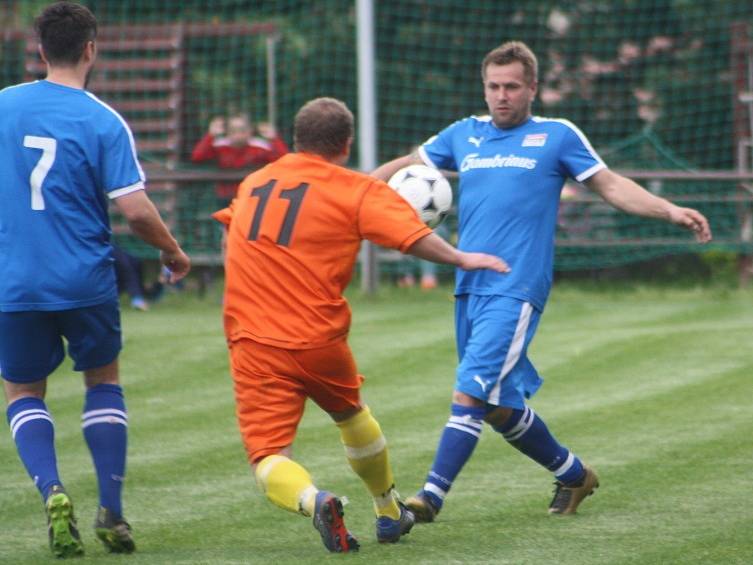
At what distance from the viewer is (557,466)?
6.45 meters

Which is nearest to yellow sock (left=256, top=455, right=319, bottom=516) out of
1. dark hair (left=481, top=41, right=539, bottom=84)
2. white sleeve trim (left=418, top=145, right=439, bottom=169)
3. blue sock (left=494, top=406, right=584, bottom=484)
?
blue sock (left=494, top=406, right=584, bottom=484)

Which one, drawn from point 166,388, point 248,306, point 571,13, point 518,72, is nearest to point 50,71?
point 248,306

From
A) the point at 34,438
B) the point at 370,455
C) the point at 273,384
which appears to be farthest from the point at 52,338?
the point at 370,455

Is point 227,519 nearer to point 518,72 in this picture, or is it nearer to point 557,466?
point 557,466

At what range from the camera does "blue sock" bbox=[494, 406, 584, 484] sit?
6371 mm

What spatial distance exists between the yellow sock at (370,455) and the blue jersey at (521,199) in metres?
0.87

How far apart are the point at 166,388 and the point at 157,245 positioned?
16.0ft

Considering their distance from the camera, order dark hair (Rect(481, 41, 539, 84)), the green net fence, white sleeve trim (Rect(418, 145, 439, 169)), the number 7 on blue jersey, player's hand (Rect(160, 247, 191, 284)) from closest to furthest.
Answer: the number 7 on blue jersey < player's hand (Rect(160, 247, 191, 284)) < dark hair (Rect(481, 41, 539, 84)) < white sleeve trim (Rect(418, 145, 439, 169)) < the green net fence

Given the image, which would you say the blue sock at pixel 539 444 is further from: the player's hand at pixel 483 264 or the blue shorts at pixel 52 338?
the blue shorts at pixel 52 338

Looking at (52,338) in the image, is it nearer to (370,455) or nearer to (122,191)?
(122,191)

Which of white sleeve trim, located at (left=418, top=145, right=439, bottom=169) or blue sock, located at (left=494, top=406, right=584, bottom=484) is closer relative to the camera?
blue sock, located at (left=494, top=406, right=584, bottom=484)

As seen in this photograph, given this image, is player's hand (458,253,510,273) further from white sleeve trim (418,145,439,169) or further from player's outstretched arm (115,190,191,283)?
white sleeve trim (418,145,439,169)

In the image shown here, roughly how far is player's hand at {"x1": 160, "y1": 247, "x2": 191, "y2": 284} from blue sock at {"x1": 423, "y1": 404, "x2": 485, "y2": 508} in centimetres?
121

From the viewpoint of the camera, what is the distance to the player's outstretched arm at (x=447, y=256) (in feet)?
17.6
